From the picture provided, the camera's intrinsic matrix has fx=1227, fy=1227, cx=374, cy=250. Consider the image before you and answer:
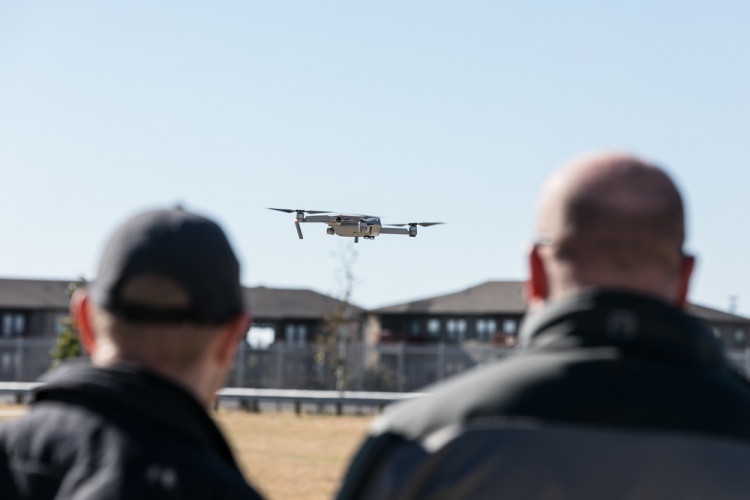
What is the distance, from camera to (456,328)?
247 ft

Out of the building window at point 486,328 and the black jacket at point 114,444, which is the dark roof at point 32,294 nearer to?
the building window at point 486,328

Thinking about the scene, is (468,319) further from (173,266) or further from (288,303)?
(173,266)

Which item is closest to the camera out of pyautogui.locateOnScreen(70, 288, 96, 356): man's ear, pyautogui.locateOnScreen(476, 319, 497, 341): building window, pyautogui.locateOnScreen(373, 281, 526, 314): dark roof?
pyautogui.locateOnScreen(70, 288, 96, 356): man's ear

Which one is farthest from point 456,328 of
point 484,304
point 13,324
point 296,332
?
point 13,324

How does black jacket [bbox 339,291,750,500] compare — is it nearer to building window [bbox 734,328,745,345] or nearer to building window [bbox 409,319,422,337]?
building window [bbox 409,319,422,337]

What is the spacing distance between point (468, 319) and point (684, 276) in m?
72.5

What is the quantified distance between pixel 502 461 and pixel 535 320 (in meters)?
0.38

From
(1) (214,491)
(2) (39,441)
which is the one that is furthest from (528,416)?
(2) (39,441)

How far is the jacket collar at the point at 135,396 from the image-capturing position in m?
2.76

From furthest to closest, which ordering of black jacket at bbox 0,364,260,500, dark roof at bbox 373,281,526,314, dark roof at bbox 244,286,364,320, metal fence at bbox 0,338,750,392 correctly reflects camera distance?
dark roof at bbox 244,286,364,320 → dark roof at bbox 373,281,526,314 → metal fence at bbox 0,338,750,392 → black jacket at bbox 0,364,260,500

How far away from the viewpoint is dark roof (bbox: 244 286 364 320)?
77500 millimetres

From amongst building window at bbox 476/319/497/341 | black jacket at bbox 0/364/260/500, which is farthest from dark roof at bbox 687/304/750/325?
black jacket at bbox 0/364/260/500

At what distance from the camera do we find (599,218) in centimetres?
273

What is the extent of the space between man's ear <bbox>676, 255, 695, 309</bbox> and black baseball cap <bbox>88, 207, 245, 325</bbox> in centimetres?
105
